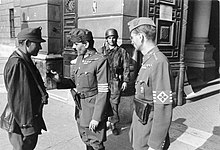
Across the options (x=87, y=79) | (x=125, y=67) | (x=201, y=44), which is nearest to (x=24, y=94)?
(x=87, y=79)

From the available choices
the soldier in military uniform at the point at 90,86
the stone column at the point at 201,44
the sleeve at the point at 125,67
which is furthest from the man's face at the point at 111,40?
the stone column at the point at 201,44

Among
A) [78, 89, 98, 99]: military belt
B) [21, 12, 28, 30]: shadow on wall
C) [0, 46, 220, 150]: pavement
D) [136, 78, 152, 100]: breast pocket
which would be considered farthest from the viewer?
[21, 12, 28, 30]: shadow on wall

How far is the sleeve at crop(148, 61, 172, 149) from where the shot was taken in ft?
6.35

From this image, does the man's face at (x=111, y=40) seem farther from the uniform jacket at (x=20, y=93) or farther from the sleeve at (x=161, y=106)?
the sleeve at (x=161, y=106)

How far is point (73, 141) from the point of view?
13.6ft

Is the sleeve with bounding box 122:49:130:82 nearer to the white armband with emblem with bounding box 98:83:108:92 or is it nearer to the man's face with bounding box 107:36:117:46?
the man's face with bounding box 107:36:117:46

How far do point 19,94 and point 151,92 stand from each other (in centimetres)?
133

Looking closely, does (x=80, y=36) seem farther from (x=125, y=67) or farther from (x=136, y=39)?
(x=125, y=67)

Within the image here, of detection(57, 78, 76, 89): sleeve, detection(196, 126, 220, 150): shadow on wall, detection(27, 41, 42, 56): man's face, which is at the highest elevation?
detection(27, 41, 42, 56): man's face

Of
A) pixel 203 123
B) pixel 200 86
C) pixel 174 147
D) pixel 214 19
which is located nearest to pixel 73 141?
pixel 174 147

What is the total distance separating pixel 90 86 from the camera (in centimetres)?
284

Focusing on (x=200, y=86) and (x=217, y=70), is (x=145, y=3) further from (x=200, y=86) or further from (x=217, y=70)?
(x=217, y=70)

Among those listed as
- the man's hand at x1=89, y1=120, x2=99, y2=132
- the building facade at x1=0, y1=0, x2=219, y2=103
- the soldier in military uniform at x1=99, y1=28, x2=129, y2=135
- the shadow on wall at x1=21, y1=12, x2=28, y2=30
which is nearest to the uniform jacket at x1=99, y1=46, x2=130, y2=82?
the soldier in military uniform at x1=99, y1=28, x2=129, y2=135

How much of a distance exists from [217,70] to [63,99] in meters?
7.11
